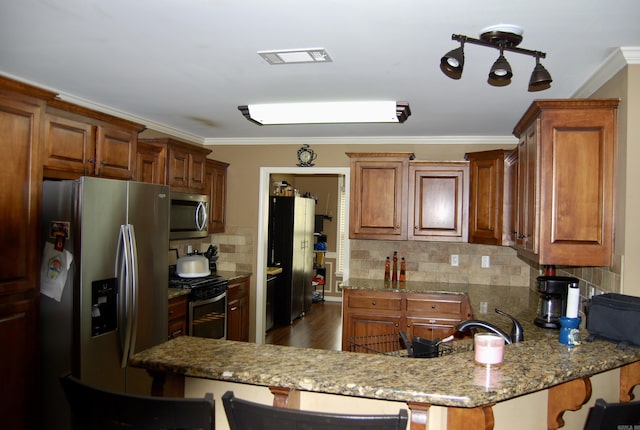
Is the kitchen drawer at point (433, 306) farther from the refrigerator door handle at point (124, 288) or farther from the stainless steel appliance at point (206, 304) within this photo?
the refrigerator door handle at point (124, 288)

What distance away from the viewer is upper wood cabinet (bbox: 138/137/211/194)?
13.3 ft

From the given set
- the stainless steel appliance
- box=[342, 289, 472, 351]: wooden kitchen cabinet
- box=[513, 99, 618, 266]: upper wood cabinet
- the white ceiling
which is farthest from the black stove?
box=[513, 99, 618, 266]: upper wood cabinet

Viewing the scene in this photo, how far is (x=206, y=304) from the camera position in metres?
4.16

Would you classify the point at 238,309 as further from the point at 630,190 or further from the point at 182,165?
the point at 630,190

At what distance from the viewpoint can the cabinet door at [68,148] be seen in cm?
281

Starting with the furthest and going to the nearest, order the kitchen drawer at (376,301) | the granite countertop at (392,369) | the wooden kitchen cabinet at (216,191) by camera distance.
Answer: the wooden kitchen cabinet at (216,191) → the kitchen drawer at (376,301) → the granite countertop at (392,369)

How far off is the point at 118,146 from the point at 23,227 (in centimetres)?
102

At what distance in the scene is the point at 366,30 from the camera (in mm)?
2094

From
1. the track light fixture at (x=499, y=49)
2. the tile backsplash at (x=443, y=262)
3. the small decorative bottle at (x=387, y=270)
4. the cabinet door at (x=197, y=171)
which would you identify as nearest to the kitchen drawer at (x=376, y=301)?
the small decorative bottle at (x=387, y=270)

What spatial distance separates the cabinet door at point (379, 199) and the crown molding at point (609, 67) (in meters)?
1.83

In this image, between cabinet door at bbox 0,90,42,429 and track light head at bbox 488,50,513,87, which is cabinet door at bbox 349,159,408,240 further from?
cabinet door at bbox 0,90,42,429

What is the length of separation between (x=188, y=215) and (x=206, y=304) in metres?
0.83

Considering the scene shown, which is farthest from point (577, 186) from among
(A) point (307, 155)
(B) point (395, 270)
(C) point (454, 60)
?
(A) point (307, 155)

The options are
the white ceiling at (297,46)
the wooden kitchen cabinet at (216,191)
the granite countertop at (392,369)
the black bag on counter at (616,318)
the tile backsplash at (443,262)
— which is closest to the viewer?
the granite countertop at (392,369)
